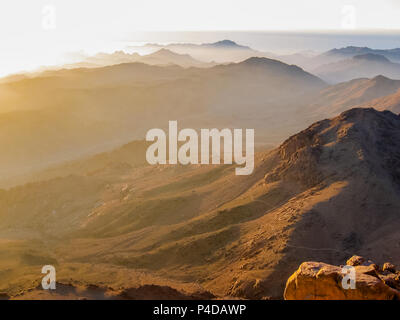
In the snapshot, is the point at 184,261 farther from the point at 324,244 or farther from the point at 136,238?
the point at 324,244

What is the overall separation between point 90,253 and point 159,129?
45.4 meters

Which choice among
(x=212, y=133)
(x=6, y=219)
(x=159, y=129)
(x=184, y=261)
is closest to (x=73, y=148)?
(x=159, y=129)

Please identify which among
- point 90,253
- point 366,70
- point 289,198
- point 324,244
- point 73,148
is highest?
point 366,70

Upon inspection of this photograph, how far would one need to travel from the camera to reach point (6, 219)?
99.6 ft

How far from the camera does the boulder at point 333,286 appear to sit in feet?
31.0

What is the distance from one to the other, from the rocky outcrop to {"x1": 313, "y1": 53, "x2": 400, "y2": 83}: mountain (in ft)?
461

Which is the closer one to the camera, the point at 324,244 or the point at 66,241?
the point at 324,244

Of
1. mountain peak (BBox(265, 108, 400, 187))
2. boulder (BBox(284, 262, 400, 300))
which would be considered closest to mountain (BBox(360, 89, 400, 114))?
mountain peak (BBox(265, 108, 400, 187))

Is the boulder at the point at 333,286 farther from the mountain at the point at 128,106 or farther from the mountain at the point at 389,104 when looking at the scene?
the mountain at the point at 389,104

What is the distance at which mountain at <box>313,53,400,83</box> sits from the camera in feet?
480

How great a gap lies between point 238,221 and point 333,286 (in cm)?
1146

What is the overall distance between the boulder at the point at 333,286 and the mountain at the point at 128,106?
133ft

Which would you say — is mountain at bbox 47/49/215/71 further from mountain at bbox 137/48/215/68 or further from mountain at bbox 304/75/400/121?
mountain at bbox 304/75/400/121

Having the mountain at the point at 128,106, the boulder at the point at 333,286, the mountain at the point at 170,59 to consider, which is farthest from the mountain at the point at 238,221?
the mountain at the point at 170,59
